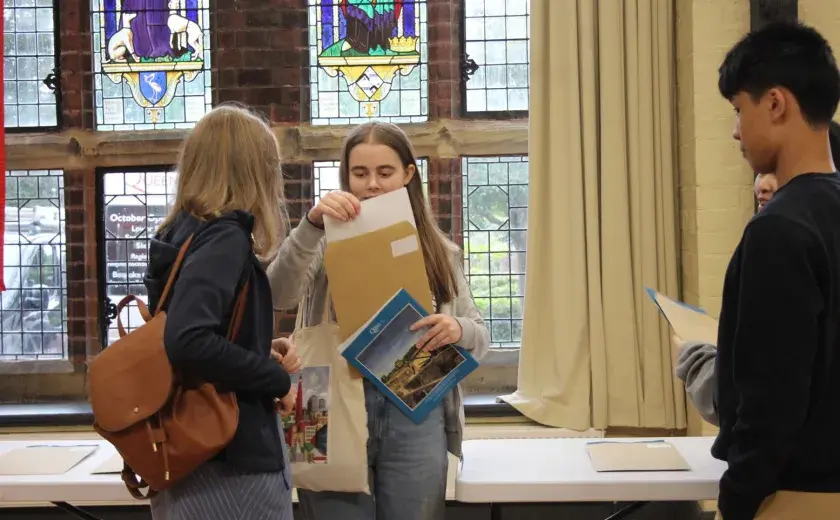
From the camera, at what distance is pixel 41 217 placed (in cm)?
356

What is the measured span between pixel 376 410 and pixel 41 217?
7.53ft

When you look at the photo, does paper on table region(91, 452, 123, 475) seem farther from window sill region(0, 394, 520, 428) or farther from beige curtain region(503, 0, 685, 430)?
beige curtain region(503, 0, 685, 430)

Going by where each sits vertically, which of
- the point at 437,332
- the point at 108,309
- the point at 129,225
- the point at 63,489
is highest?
the point at 129,225

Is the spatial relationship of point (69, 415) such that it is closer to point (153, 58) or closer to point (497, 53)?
point (153, 58)

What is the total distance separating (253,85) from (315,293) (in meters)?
1.75

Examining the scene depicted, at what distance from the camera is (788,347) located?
1.21 meters

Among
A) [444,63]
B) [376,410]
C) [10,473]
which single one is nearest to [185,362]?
[376,410]

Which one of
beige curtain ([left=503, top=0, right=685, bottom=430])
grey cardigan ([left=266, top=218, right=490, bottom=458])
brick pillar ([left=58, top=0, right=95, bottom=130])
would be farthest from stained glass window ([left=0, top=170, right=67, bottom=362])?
grey cardigan ([left=266, top=218, right=490, bottom=458])

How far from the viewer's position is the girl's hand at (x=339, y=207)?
1786 millimetres

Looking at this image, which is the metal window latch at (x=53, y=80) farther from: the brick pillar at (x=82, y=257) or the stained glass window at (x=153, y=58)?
the brick pillar at (x=82, y=257)

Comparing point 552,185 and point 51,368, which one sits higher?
point 552,185

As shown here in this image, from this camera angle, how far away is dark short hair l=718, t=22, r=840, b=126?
4.22ft

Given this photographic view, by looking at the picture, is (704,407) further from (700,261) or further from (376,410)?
(700,261)

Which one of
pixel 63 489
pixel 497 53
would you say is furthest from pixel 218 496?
pixel 497 53
